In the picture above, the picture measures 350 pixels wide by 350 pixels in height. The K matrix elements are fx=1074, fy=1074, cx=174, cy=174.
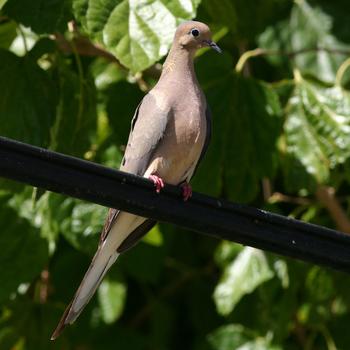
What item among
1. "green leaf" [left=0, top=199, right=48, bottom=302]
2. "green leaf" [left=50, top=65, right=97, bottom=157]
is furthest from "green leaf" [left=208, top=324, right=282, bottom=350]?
"green leaf" [left=50, top=65, right=97, bottom=157]

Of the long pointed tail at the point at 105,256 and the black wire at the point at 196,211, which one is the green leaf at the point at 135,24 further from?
the black wire at the point at 196,211

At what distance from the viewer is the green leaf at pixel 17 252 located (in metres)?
4.37

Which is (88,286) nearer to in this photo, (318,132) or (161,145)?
(161,145)

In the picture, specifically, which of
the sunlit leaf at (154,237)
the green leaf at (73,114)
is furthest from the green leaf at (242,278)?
the green leaf at (73,114)

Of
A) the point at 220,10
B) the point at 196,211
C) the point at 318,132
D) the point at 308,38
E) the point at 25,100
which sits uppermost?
the point at 196,211

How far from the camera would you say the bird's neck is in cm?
403

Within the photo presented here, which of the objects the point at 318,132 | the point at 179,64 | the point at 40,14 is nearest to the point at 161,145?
the point at 179,64

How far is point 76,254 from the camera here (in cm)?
525

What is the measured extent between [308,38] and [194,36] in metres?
1.67

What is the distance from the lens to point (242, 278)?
4973 mm

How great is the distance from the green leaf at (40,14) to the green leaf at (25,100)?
0.22 meters

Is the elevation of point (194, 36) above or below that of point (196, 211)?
below

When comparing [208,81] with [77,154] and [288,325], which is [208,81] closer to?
[77,154]

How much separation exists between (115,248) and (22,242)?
0.75m
